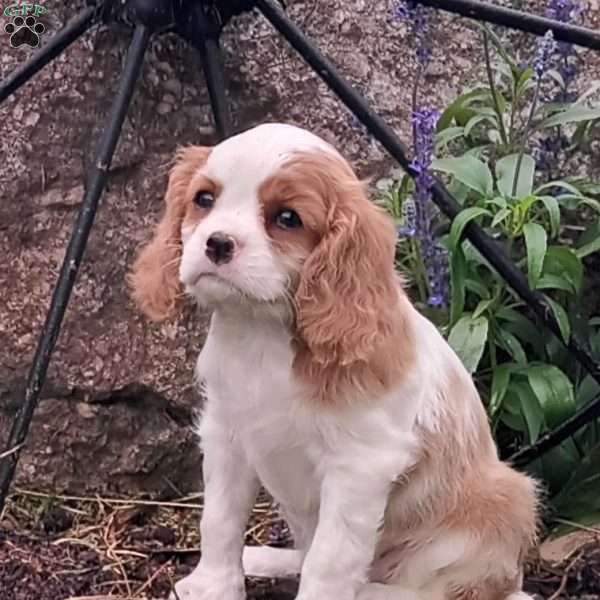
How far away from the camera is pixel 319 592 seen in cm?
238

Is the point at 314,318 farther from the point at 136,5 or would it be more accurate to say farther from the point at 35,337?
the point at 35,337

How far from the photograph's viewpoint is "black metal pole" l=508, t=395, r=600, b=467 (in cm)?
284

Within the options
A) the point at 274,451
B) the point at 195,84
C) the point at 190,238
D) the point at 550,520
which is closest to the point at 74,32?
the point at 195,84

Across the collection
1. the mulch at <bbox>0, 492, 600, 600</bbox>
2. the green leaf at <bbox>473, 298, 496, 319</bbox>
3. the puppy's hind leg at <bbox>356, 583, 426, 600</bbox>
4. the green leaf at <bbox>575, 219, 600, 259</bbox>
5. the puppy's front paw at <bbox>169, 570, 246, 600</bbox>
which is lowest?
the mulch at <bbox>0, 492, 600, 600</bbox>

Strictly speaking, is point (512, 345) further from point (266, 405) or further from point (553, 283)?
point (266, 405)

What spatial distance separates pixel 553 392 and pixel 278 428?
2.50ft

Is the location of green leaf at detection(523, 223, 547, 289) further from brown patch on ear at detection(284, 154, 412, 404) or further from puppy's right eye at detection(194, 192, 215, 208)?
puppy's right eye at detection(194, 192, 215, 208)

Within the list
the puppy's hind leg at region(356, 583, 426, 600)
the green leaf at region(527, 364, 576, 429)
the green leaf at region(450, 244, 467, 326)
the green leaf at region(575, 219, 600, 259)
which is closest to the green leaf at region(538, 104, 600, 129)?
the green leaf at region(575, 219, 600, 259)

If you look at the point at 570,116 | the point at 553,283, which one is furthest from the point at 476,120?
the point at 553,283

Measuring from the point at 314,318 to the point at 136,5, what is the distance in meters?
0.87

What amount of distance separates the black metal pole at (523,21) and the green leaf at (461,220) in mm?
352

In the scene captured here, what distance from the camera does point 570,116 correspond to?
2988 mm

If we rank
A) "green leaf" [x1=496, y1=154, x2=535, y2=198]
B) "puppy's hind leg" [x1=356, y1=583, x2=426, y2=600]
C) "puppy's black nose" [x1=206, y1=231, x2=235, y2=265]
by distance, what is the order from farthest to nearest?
"green leaf" [x1=496, y1=154, x2=535, y2=198] → "puppy's hind leg" [x1=356, y1=583, x2=426, y2=600] → "puppy's black nose" [x1=206, y1=231, x2=235, y2=265]

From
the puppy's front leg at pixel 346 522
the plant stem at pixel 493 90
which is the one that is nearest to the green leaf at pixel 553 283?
the plant stem at pixel 493 90
